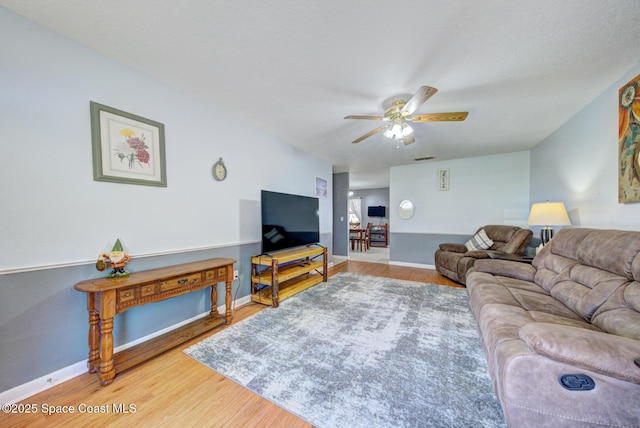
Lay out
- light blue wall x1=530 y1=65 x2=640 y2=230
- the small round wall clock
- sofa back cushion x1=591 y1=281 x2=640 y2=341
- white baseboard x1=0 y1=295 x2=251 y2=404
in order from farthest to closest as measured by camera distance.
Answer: the small round wall clock < light blue wall x1=530 y1=65 x2=640 y2=230 < white baseboard x1=0 y1=295 x2=251 y2=404 < sofa back cushion x1=591 y1=281 x2=640 y2=341

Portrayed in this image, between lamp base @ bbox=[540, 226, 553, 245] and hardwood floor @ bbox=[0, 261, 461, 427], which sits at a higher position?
lamp base @ bbox=[540, 226, 553, 245]

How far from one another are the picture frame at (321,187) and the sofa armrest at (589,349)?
3.94 metres

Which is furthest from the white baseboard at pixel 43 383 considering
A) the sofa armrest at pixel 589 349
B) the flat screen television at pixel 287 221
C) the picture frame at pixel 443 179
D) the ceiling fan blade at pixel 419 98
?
the picture frame at pixel 443 179

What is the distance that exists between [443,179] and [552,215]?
2413 mm

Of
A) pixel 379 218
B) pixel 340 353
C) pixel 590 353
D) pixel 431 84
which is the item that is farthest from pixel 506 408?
pixel 379 218

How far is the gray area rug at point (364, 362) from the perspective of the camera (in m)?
1.31

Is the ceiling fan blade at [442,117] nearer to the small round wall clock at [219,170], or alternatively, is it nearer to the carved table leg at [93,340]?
the small round wall clock at [219,170]

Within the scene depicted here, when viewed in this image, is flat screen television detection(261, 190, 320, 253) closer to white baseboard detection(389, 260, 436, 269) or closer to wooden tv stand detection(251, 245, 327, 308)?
wooden tv stand detection(251, 245, 327, 308)

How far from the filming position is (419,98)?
1880mm

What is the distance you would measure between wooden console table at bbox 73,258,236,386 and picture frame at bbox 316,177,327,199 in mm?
2717

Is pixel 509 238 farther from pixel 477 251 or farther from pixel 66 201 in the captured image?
pixel 66 201

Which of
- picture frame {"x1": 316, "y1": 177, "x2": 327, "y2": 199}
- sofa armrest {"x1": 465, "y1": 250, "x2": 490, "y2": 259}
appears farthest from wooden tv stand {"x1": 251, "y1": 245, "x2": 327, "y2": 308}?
sofa armrest {"x1": 465, "y1": 250, "x2": 490, "y2": 259}

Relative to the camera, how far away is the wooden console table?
4.99 feet

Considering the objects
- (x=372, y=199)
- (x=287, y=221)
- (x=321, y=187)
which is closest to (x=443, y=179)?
(x=321, y=187)
